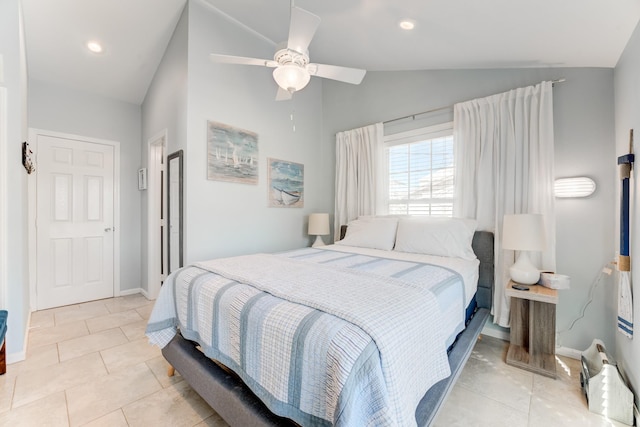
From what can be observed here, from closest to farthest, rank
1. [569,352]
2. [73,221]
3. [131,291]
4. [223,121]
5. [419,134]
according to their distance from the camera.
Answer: [569,352] → [223,121] → [419,134] → [73,221] → [131,291]

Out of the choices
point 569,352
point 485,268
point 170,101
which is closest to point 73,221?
point 170,101

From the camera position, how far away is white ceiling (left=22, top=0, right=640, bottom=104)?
5.91 feet

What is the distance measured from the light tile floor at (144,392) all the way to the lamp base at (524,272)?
0.68m

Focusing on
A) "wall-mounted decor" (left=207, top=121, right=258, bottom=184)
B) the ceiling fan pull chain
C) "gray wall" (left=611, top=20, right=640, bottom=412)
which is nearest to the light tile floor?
"gray wall" (left=611, top=20, right=640, bottom=412)

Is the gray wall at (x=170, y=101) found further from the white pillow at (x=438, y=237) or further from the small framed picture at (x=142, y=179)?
the white pillow at (x=438, y=237)

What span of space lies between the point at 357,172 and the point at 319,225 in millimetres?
896

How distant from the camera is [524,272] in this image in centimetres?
218

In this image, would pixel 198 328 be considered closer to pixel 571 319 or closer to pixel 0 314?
pixel 0 314

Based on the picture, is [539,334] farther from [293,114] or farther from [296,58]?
[293,114]

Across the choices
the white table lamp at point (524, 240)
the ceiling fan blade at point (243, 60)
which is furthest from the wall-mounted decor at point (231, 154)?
the white table lamp at point (524, 240)

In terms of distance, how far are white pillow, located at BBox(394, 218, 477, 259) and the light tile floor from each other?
90 centimetres

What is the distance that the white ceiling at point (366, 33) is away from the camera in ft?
5.91

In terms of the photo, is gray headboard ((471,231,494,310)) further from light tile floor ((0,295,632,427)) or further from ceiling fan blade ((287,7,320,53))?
ceiling fan blade ((287,7,320,53))

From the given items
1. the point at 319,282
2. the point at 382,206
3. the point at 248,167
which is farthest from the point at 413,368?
the point at 248,167
